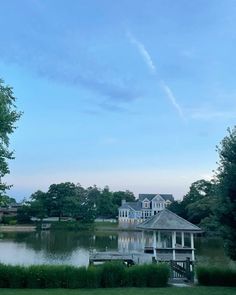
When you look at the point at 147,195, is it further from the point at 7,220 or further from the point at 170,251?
the point at 170,251

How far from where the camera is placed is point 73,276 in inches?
584

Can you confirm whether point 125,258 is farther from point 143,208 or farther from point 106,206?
point 106,206

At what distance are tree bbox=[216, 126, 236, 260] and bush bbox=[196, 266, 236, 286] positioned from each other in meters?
1.96

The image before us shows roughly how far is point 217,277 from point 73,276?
5.89m

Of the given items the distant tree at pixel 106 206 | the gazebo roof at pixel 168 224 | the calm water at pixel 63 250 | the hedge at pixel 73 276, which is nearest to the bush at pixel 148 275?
the hedge at pixel 73 276

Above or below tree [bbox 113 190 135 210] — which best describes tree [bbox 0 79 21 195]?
below

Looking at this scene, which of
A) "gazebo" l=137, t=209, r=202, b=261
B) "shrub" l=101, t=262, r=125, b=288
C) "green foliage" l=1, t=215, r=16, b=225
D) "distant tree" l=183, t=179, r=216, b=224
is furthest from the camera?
"green foliage" l=1, t=215, r=16, b=225

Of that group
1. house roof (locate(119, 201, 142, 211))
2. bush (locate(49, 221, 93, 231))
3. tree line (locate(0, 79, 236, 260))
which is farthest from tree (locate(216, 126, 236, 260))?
house roof (locate(119, 201, 142, 211))

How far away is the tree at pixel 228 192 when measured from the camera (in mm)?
14164

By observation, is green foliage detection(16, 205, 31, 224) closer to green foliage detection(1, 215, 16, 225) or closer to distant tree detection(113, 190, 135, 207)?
green foliage detection(1, 215, 16, 225)

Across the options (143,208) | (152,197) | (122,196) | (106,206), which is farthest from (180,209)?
(122,196)

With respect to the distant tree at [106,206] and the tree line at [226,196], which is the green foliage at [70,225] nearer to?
the distant tree at [106,206]

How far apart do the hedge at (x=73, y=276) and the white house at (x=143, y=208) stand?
77967mm

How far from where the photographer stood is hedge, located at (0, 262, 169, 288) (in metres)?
14.7
